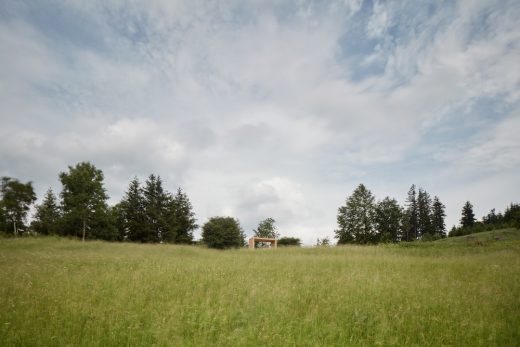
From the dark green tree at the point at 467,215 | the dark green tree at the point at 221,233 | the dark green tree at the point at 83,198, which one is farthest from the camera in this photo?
the dark green tree at the point at 467,215

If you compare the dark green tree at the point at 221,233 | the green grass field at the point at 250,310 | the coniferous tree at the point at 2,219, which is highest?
the coniferous tree at the point at 2,219

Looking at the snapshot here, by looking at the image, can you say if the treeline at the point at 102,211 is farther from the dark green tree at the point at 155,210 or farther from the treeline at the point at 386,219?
the treeline at the point at 386,219

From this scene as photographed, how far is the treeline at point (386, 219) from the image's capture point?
2156 inches

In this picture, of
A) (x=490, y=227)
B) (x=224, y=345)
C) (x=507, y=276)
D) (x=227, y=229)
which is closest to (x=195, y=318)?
(x=224, y=345)

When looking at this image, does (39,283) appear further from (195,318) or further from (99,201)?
(99,201)

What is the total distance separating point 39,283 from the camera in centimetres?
788

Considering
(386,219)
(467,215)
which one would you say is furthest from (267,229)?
(467,215)

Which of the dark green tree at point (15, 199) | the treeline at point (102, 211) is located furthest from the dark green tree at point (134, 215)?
the dark green tree at point (15, 199)

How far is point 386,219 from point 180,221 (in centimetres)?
4801

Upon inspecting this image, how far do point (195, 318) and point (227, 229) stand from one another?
2935cm

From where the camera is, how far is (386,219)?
2689 inches

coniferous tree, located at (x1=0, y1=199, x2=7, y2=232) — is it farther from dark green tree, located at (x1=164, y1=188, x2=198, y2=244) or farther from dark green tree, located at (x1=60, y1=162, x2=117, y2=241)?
dark green tree, located at (x1=164, y1=188, x2=198, y2=244)

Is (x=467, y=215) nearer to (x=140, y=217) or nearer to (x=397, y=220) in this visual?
(x=397, y=220)

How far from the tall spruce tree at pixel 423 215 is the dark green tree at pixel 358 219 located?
3936 cm
